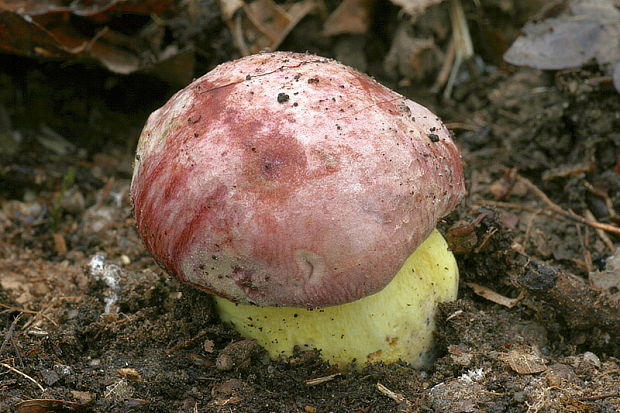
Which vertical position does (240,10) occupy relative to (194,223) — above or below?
above

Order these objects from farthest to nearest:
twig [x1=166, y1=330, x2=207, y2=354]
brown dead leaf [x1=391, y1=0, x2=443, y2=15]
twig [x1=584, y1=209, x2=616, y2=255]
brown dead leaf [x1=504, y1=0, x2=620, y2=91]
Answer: brown dead leaf [x1=391, y1=0, x2=443, y2=15] → brown dead leaf [x1=504, y1=0, x2=620, y2=91] → twig [x1=584, y1=209, x2=616, y2=255] → twig [x1=166, y1=330, x2=207, y2=354]

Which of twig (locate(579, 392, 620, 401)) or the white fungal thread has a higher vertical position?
twig (locate(579, 392, 620, 401))

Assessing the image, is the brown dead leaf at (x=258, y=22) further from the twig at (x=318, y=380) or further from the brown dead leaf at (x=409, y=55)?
the twig at (x=318, y=380)

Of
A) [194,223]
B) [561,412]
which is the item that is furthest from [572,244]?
[194,223]

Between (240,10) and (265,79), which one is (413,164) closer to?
(265,79)

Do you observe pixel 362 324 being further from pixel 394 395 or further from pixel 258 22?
pixel 258 22

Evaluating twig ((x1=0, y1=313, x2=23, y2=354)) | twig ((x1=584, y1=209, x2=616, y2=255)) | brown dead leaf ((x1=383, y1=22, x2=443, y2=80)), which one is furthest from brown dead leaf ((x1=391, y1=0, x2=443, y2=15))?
twig ((x1=0, y1=313, x2=23, y2=354))

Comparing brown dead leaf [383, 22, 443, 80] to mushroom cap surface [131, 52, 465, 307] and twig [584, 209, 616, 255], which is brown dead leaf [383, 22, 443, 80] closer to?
twig [584, 209, 616, 255]
